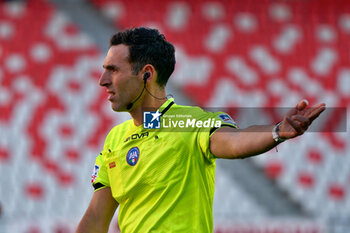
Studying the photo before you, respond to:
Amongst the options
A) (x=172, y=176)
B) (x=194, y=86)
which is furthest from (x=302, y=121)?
(x=194, y=86)

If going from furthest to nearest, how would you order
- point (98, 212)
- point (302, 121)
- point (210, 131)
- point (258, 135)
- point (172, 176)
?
1. point (98, 212)
2. point (172, 176)
3. point (210, 131)
4. point (258, 135)
5. point (302, 121)

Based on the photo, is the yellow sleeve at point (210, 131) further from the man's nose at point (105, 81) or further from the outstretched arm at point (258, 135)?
the man's nose at point (105, 81)

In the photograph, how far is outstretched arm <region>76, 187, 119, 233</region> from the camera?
2.81 metres

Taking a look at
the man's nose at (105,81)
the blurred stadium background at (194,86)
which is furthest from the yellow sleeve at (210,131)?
the blurred stadium background at (194,86)

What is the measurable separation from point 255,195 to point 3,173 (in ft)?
10.8

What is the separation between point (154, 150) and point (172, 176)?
0.50 feet

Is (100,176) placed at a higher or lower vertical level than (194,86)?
lower

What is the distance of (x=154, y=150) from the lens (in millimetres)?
2574

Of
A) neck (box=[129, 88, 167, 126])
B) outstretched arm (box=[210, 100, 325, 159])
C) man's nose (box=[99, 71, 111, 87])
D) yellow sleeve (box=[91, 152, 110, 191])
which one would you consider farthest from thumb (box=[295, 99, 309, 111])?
yellow sleeve (box=[91, 152, 110, 191])

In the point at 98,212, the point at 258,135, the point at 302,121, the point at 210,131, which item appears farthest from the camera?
the point at 98,212

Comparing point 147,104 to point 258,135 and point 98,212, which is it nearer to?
point 98,212

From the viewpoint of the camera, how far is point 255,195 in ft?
24.2

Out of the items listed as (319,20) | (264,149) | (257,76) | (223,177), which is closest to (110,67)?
(264,149)

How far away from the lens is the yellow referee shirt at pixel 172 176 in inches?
97.4
